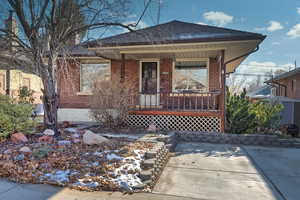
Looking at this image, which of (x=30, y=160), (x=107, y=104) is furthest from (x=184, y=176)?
(x=107, y=104)

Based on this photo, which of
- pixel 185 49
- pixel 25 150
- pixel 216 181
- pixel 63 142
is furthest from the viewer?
pixel 185 49

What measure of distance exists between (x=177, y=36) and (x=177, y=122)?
3.50 metres

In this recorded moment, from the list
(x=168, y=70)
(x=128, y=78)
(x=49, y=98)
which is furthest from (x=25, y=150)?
(x=168, y=70)

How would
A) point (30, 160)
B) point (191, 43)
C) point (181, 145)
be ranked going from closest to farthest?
point (30, 160)
point (181, 145)
point (191, 43)

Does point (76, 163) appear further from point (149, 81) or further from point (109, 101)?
point (149, 81)

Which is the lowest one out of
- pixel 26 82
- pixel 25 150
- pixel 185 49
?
pixel 25 150

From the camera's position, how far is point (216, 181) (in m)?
3.85

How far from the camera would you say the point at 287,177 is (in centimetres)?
406

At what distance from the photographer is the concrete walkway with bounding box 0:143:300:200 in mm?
3090

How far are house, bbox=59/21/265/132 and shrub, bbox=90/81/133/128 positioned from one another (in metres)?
0.62

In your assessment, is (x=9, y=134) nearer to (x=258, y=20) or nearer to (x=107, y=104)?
(x=107, y=104)

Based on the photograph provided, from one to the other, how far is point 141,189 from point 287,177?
123 inches

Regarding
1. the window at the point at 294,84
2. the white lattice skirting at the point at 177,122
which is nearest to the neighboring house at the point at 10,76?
the white lattice skirting at the point at 177,122

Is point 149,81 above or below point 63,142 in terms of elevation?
above
